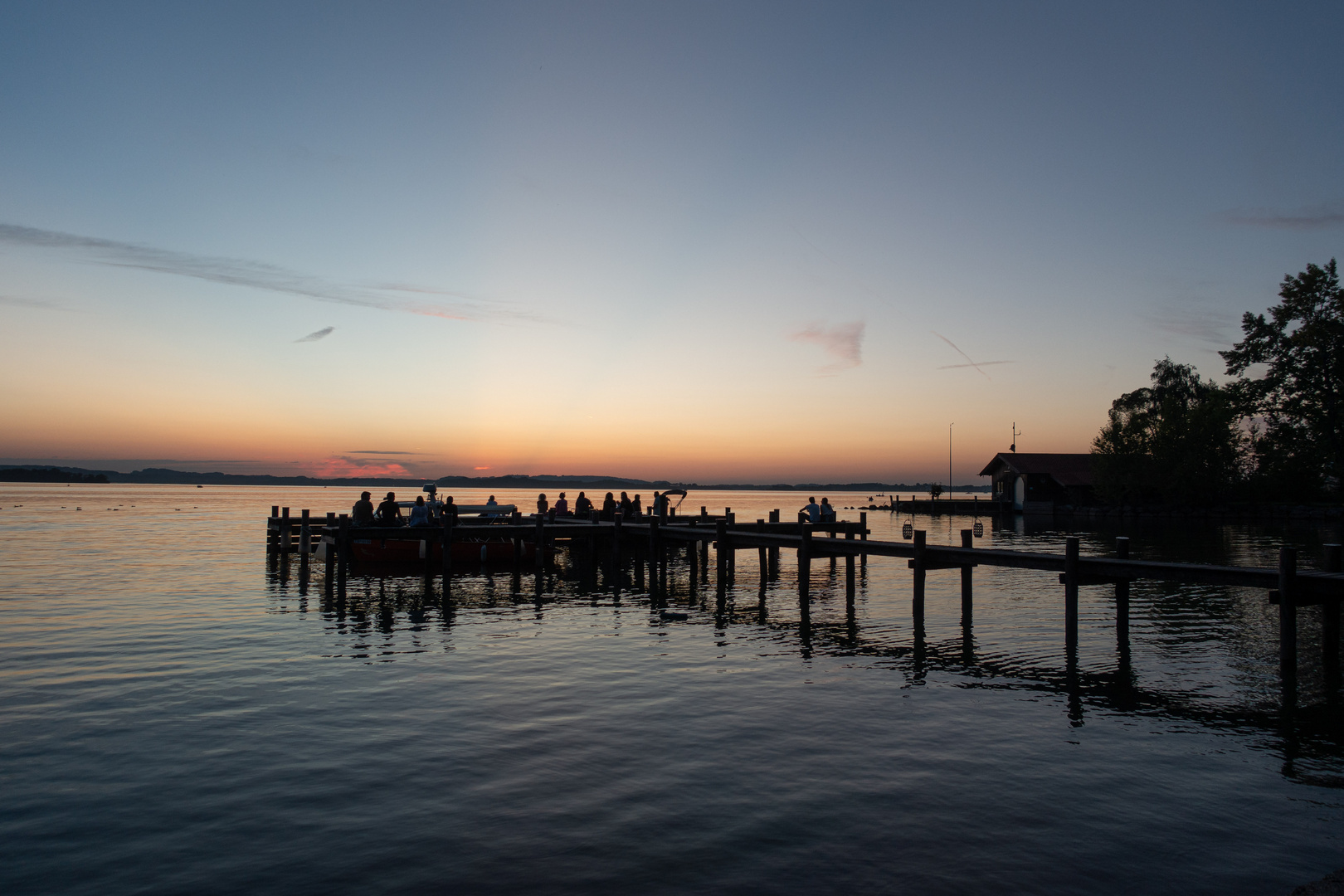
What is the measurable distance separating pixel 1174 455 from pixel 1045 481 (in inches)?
513

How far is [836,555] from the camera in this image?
27.7m

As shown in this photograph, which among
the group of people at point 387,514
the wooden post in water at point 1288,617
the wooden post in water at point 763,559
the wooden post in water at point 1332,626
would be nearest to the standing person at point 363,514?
the group of people at point 387,514

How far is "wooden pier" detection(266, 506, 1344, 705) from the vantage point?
45.9 feet

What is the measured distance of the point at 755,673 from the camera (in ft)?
48.3

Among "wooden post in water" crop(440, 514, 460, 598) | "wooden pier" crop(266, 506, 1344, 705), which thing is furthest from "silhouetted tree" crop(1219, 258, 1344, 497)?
"wooden post in water" crop(440, 514, 460, 598)

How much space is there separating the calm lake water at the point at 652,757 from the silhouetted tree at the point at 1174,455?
64575 mm

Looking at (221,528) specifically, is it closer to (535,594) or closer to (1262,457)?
(535,594)

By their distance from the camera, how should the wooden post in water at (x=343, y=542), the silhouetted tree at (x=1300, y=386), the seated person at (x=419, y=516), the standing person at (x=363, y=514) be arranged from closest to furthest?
the wooden post in water at (x=343, y=542) < the standing person at (x=363, y=514) < the seated person at (x=419, y=516) < the silhouetted tree at (x=1300, y=386)

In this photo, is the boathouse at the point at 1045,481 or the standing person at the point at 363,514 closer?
the standing person at the point at 363,514

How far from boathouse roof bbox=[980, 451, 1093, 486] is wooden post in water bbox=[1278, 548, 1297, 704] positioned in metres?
77.4

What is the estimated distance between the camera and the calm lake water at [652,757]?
23.4 feet

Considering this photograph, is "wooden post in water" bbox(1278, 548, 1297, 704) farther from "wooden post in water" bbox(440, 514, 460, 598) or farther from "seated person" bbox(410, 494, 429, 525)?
"seated person" bbox(410, 494, 429, 525)

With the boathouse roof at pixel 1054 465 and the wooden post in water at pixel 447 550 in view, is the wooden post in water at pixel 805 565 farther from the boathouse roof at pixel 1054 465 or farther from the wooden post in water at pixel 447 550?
the boathouse roof at pixel 1054 465

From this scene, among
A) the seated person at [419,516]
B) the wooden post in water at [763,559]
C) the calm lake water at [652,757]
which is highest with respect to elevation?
the seated person at [419,516]
